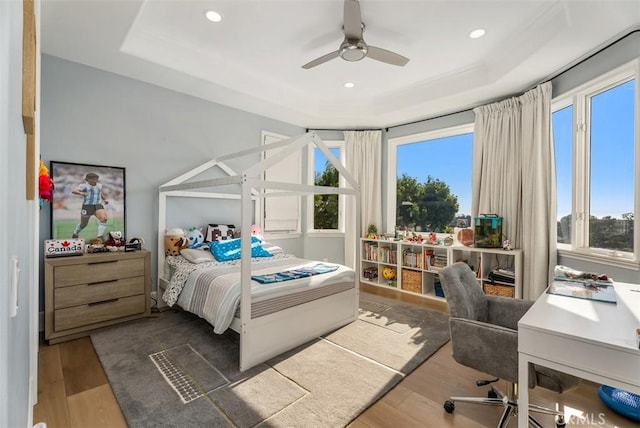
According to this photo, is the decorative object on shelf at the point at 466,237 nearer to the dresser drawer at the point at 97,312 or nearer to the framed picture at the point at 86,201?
the dresser drawer at the point at 97,312

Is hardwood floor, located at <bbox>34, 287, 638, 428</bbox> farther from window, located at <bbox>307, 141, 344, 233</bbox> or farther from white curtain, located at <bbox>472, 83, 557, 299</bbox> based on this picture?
window, located at <bbox>307, 141, 344, 233</bbox>

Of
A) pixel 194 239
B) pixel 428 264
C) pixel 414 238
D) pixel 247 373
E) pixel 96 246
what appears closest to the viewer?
pixel 247 373

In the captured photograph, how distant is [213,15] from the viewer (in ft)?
8.74

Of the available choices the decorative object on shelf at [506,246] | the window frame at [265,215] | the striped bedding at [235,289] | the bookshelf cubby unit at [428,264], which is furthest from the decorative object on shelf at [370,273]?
the decorative object on shelf at [506,246]

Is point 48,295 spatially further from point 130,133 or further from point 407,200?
Answer: point 407,200

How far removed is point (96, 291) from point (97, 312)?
0.66 ft

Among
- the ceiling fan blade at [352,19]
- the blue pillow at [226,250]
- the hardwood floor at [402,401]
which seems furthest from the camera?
the blue pillow at [226,250]

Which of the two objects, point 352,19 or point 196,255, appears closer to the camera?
point 352,19

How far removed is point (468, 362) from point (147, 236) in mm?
3511

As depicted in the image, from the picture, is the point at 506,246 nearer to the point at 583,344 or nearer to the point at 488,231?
the point at 488,231

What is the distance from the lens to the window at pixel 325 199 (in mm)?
5344

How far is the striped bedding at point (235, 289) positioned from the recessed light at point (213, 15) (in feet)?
7.66

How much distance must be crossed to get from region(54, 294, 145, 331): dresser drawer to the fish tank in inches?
156

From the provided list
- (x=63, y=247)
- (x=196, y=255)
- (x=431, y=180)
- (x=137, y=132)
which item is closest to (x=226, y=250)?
(x=196, y=255)
